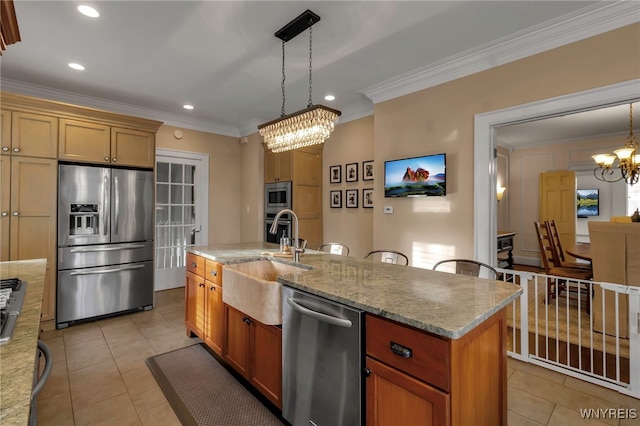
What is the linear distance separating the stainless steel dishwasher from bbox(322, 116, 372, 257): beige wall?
2671 millimetres

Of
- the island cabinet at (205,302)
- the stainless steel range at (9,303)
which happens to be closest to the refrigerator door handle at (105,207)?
the island cabinet at (205,302)

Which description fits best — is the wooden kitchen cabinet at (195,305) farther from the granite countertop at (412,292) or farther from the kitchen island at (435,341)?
the kitchen island at (435,341)

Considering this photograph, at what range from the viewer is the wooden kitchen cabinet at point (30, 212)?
9.83 ft

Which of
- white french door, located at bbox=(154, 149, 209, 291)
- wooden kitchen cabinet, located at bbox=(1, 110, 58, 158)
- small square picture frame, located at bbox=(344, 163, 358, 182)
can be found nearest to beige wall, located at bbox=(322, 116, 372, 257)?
small square picture frame, located at bbox=(344, 163, 358, 182)

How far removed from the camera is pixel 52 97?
148 inches

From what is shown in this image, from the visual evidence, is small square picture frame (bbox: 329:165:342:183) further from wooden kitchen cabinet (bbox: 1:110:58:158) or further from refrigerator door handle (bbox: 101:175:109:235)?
wooden kitchen cabinet (bbox: 1:110:58:158)

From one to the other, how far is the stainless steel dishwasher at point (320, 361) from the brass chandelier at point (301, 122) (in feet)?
4.51

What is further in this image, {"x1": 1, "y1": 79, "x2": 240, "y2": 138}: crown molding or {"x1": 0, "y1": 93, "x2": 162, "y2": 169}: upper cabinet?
{"x1": 1, "y1": 79, "x2": 240, "y2": 138}: crown molding

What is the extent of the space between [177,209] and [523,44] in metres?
4.87

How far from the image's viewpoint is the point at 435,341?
3.53ft

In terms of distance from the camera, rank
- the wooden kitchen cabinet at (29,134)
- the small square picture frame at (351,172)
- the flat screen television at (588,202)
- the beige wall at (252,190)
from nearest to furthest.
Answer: the wooden kitchen cabinet at (29,134), the small square picture frame at (351,172), the beige wall at (252,190), the flat screen television at (588,202)

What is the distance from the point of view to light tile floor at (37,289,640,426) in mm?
1900

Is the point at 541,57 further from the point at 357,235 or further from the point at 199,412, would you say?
the point at 199,412

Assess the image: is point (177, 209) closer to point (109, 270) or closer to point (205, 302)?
point (109, 270)
